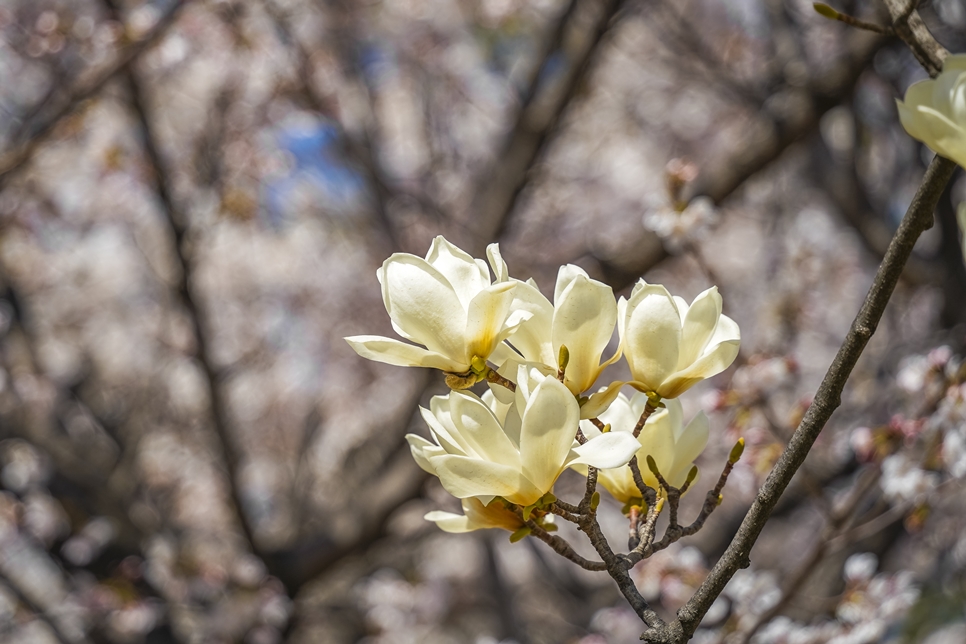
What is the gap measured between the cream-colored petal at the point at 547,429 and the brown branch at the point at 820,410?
140 mm

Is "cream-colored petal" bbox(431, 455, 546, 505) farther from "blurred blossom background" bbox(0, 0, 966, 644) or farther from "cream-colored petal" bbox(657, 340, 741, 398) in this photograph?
"blurred blossom background" bbox(0, 0, 966, 644)

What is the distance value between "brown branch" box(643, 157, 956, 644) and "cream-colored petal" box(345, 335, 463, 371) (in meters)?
0.26

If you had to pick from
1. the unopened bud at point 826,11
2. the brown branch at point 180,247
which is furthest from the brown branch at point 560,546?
the brown branch at point 180,247

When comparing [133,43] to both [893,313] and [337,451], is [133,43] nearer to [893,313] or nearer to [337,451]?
[893,313]

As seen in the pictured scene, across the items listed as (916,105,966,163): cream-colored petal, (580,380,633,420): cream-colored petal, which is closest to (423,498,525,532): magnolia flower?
(580,380,633,420): cream-colored petal

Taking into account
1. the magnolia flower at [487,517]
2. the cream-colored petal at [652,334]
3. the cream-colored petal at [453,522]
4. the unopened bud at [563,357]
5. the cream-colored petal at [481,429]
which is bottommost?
the cream-colored petal at [453,522]

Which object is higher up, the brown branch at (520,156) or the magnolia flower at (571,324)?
the magnolia flower at (571,324)

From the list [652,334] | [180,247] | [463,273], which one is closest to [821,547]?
[652,334]

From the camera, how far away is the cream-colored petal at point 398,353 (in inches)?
25.7

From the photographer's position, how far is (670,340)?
688mm

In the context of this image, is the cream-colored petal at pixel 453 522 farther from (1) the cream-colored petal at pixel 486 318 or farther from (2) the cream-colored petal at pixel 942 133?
(2) the cream-colored petal at pixel 942 133

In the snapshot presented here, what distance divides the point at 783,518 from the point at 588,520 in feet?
9.62

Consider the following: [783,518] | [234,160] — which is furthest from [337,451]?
[783,518]

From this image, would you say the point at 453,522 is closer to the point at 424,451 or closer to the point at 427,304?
the point at 424,451
